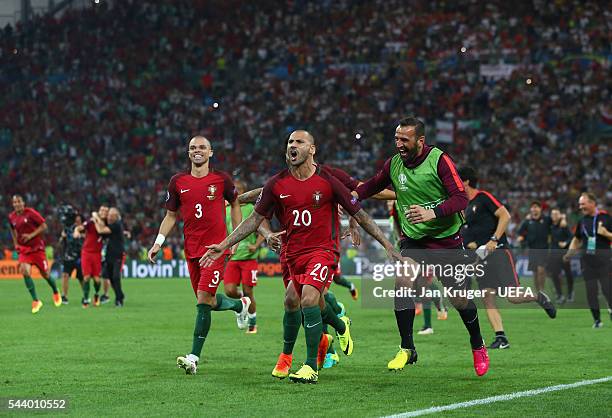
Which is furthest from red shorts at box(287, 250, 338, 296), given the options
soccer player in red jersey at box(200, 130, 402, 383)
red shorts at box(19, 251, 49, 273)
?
red shorts at box(19, 251, 49, 273)

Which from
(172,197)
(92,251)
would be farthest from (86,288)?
(172,197)

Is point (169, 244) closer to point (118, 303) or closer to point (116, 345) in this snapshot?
point (118, 303)

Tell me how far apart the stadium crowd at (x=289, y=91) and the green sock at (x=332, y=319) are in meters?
29.6

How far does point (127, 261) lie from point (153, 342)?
27.4 meters

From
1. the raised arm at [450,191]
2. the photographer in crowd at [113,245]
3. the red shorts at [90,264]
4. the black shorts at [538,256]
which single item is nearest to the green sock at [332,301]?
the raised arm at [450,191]

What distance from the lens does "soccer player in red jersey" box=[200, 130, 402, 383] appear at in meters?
10.5

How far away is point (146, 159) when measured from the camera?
4697 centimetres

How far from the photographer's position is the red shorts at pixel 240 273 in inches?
687

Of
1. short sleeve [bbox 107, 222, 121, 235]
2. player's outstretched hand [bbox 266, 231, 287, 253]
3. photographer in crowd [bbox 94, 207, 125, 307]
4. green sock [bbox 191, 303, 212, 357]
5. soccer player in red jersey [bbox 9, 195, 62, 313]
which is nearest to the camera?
player's outstretched hand [bbox 266, 231, 287, 253]

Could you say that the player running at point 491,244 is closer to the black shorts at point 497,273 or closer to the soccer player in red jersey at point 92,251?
the black shorts at point 497,273

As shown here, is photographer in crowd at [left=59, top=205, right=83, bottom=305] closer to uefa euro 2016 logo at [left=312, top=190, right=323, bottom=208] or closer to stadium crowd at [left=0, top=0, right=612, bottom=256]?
stadium crowd at [left=0, top=0, right=612, bottom=256]

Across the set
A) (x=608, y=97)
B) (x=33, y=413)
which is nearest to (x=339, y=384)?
(x=33, y=413)

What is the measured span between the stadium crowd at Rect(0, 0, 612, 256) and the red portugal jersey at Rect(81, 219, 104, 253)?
696 inches

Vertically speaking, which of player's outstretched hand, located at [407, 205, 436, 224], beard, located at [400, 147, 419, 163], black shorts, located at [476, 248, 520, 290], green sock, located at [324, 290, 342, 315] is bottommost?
green sock, located at [324, 290, 342, 315]
